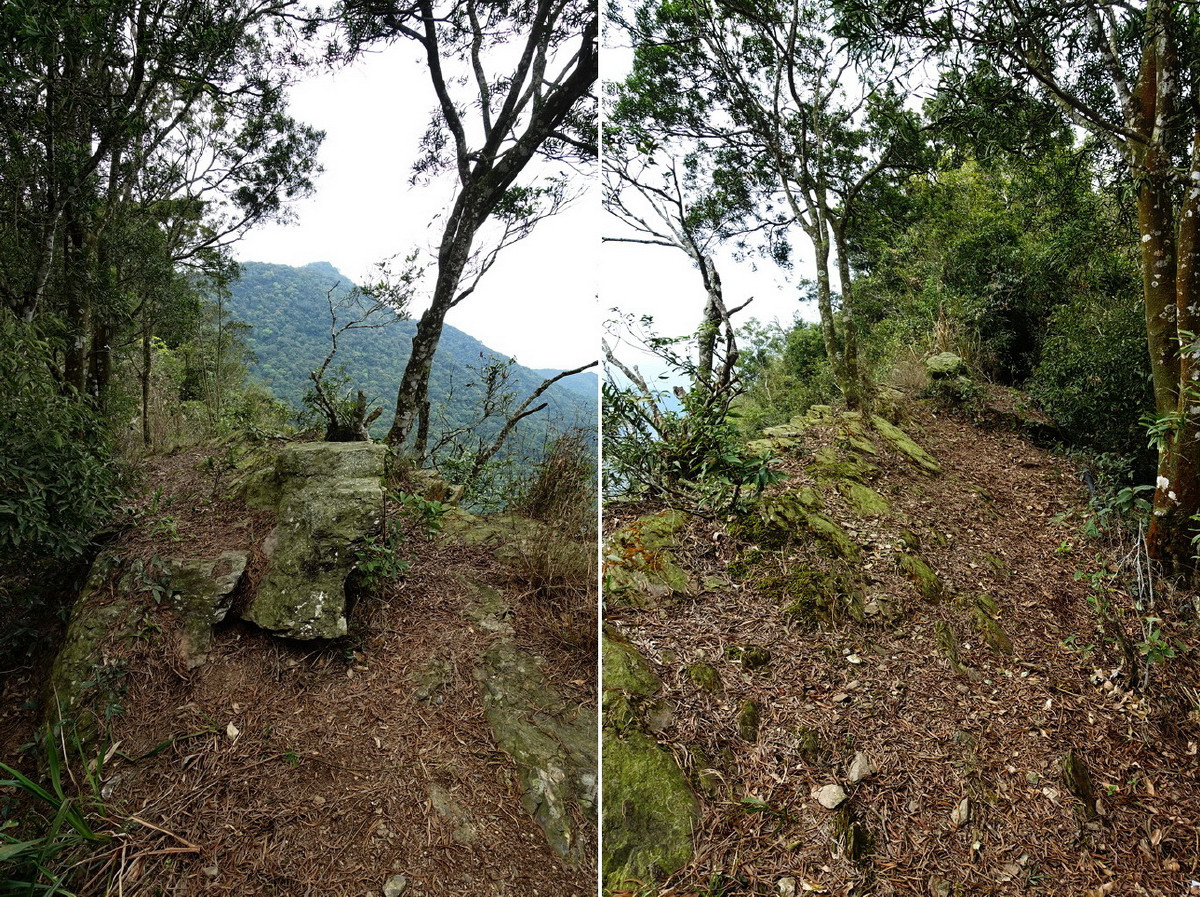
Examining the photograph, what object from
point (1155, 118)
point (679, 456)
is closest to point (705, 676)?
point (679, 456)

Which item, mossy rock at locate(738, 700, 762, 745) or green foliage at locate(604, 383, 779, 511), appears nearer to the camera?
mossy rock at locate(738, 700, 762, 745)

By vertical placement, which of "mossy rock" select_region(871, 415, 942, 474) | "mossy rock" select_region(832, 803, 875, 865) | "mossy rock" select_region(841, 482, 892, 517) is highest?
"mossy rock" select_region(871, 415, 942, 474)

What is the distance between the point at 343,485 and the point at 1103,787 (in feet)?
11.2

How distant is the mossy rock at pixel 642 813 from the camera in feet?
4.98

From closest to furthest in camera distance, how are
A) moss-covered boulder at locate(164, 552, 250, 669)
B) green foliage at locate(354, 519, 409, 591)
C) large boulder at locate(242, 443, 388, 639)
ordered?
1. moss-covered boulder at locate(164, 552, 250, 669)
2. large boulder at locate(242, 443, 388, 639)
3. green foliage at locate(354, 519, 409, 591)

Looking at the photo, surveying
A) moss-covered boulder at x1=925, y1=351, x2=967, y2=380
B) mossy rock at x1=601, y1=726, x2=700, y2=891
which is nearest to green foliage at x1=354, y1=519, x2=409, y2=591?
mossy rock at x1=601, y1=726, x2=700, y2=891

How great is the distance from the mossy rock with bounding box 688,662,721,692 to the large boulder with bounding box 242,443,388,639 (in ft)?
4.84

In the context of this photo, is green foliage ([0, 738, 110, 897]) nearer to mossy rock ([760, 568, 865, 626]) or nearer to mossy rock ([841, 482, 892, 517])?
mossy rock ([760, 568, 865, 626])

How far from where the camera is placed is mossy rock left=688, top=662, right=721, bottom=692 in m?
2.00

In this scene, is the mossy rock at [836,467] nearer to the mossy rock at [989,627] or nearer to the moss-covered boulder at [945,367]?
the mossy rock at [989,627]

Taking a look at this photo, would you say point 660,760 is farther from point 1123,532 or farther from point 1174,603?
point 1123,532

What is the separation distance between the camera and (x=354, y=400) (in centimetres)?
325

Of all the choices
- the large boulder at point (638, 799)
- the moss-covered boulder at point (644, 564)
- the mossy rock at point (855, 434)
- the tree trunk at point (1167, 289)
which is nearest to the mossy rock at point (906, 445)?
the mossy rock at point (855, 434)

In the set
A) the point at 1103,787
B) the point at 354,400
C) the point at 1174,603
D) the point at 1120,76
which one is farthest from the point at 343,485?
the point at 1120,76
